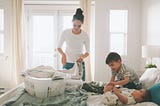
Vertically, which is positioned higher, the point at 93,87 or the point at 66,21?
the point at 66,21

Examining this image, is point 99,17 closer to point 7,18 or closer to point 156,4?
point 156,4

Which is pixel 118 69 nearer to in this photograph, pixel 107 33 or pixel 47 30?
pixel 107 33

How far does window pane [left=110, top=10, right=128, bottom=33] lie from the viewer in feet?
17.9

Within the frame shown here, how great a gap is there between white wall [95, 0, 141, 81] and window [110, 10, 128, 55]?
0.43ft

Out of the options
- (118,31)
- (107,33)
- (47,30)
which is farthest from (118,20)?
(47,30)

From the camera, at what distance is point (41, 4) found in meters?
5.83

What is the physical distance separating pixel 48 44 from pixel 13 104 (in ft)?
13.5

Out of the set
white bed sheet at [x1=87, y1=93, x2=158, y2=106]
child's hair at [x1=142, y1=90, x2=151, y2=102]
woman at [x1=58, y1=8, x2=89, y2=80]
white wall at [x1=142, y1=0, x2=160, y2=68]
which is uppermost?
white wall at [x1=142, y1=0, x2=160, y2=68]

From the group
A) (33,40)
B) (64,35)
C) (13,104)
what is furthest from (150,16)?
(13,104)

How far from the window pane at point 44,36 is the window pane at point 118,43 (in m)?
1.52

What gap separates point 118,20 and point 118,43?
1.82 ft

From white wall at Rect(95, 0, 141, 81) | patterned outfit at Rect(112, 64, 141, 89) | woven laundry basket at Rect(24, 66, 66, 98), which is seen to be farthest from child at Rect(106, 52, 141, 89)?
white wall at Rect(95, 0, 141, 81)

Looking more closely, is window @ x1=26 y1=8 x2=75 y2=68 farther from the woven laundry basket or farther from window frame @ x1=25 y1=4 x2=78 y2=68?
the woven laundry basket

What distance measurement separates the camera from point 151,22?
15.2 feet
